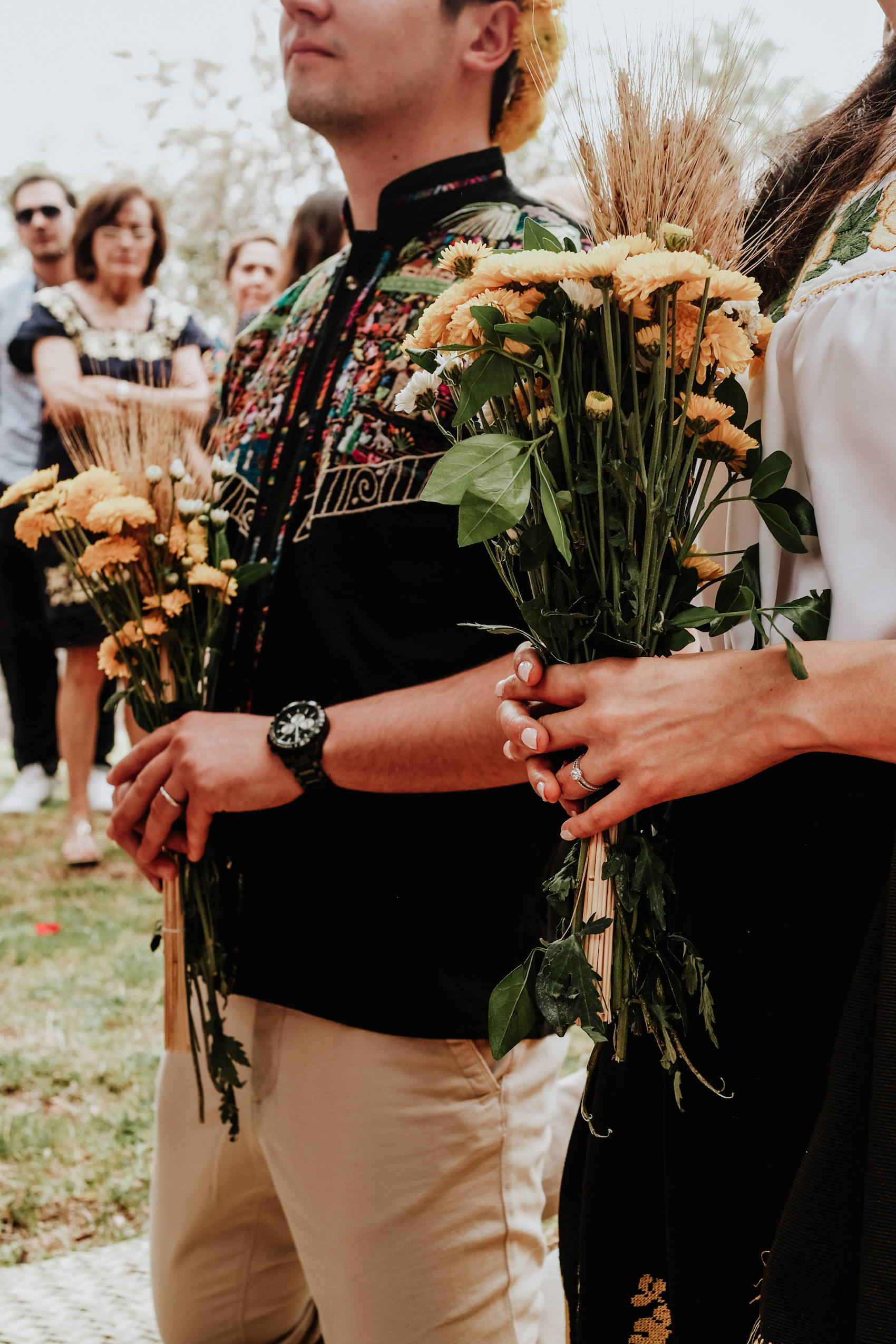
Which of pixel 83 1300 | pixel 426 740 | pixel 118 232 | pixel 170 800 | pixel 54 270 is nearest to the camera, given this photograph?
pixel 426 740

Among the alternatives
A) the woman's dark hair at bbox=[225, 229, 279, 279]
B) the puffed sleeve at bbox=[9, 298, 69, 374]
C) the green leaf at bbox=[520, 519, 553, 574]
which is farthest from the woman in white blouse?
the woman's dark hair at bbox=[225, 229, 279, 279]

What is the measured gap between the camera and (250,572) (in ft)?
4.99

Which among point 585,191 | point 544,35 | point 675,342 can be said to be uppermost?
point 544,35

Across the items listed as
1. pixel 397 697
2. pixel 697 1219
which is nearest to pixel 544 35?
pixel 397 697

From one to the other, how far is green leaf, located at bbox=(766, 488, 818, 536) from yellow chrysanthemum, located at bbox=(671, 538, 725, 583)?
0.28 feet

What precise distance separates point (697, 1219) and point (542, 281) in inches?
34.7

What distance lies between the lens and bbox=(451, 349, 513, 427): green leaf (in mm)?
962

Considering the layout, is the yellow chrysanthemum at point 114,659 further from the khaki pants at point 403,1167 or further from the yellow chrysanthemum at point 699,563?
the yellow chrysanthemum at point 699,563

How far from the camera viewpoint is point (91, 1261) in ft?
7.59

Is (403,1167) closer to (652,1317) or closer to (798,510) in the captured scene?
(652,1317)

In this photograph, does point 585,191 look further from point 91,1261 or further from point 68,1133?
point 68,1133

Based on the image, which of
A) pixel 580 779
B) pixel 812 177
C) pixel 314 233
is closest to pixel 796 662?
pixel 580 779

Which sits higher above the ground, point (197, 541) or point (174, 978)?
point (197, 541)

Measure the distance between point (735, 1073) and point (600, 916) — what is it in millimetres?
233
